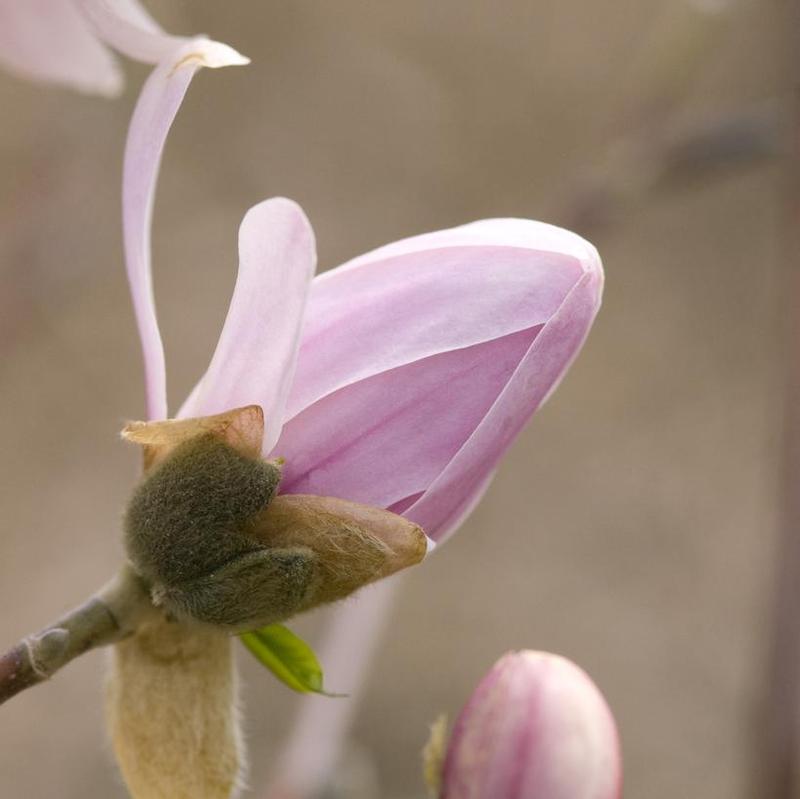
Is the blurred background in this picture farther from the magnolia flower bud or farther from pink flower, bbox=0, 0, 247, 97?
the magnolia flower bud

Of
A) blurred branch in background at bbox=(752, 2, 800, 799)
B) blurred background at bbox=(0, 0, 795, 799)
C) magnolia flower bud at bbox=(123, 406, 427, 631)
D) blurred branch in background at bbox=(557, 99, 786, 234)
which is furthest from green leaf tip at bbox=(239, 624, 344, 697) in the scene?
blurred background at bbox=(0, 0, 795, 799)

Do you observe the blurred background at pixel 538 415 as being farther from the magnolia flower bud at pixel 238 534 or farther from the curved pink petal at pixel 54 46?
the magnolia flower bud at pixel 238 534

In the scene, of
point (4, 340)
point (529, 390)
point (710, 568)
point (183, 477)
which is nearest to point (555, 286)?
point (529, 390)

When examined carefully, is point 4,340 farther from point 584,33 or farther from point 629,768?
point 584,33

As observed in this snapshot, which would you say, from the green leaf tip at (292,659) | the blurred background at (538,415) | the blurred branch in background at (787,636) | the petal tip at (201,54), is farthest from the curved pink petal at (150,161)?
the blurred background at (538,415)

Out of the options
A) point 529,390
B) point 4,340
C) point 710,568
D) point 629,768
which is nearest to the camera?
point 529,390

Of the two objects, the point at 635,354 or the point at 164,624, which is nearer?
the point at 164,624
